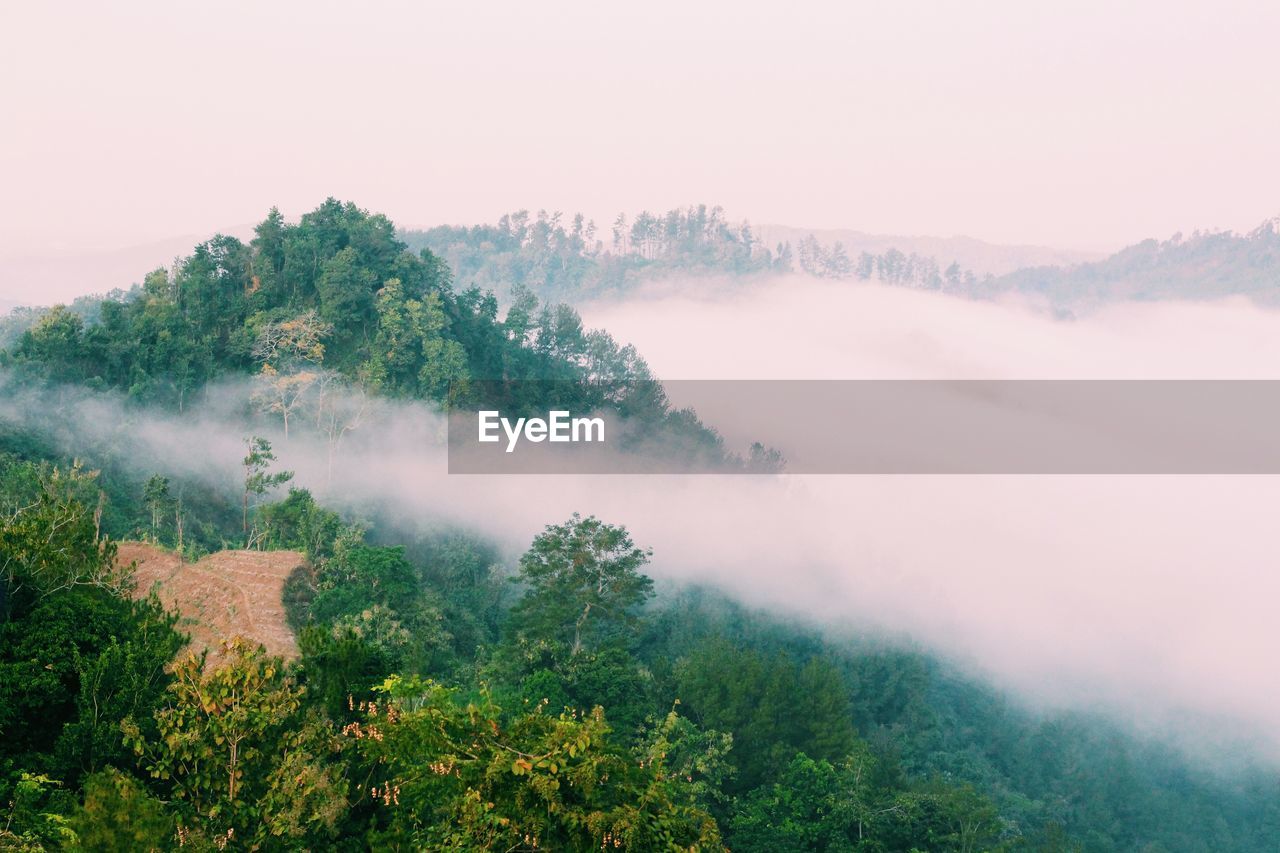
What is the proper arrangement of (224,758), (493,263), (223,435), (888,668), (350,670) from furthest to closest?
(493,263), (888,668), (223,435), (350,670), (224,758)

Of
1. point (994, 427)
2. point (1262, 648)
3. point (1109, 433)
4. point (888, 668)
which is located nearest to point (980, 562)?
point (1262, 648)

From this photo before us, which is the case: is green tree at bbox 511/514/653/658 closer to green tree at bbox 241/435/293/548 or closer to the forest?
the forest

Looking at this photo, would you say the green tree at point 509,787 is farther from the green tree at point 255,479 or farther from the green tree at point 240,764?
the green tree at point 255,479

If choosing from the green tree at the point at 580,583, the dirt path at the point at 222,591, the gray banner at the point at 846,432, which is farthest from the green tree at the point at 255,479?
the gray banner at the point at 846,432

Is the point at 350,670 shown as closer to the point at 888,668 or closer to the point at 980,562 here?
the point at 888,668

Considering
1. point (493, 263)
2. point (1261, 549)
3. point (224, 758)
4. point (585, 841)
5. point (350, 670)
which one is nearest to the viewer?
point (585, 841)

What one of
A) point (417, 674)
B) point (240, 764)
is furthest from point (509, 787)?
point (417, 674)

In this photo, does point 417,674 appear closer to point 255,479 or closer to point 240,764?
point 240,764
